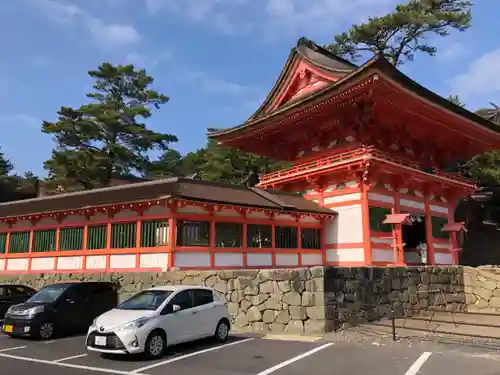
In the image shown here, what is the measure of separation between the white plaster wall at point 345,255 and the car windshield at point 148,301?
1143cm

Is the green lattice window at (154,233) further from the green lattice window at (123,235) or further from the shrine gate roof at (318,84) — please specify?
the shrine gate roof at (318,84)

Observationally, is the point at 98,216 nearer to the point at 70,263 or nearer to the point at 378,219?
the point at 70,263

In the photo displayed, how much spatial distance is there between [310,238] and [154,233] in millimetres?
7859

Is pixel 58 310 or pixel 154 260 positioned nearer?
pixel 58 310

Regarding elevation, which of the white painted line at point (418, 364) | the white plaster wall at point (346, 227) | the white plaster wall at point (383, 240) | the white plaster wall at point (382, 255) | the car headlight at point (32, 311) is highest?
the white plaster wall at point (346, 227)

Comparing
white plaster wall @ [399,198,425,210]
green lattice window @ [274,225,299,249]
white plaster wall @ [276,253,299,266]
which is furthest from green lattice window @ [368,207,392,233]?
white plaster wall @ [276,253,299,266]

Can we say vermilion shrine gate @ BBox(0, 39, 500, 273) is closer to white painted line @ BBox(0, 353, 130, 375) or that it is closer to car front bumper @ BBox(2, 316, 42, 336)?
car front bumper @ BBox(2, 316, 42, 336)

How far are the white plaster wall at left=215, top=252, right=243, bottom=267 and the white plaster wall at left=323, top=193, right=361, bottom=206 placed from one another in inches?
234

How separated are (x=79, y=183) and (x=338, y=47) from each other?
1020 inches

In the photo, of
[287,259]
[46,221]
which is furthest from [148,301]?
[46,221]

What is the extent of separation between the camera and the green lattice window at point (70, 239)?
19.8 meters

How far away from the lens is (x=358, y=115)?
20.5 meters

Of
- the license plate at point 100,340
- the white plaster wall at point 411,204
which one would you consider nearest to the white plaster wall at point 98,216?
the license plate at point 100,340

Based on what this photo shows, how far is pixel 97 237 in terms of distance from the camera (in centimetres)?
1912
